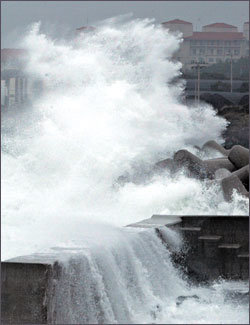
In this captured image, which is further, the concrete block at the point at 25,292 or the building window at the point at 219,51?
the building window at the point at 219,51

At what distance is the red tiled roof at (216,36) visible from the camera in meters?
8.75

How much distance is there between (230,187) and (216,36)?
1.53 m

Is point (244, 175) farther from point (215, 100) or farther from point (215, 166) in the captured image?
point (215, 100)

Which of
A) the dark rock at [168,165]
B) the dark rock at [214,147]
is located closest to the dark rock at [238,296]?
the dark rock at [168,165]

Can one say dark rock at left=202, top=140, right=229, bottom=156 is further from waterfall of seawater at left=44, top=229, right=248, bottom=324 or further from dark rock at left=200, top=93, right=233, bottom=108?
waterfall of seawater at left=44, top=229, right=248, bottom=324

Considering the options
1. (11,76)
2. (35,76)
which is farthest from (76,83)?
(11,76)

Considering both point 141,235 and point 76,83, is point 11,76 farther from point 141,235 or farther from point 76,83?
point 76,83

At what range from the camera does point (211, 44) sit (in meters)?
8.70

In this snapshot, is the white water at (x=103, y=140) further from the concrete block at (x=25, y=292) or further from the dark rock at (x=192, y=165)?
the concrete block at (x=25, y=292)

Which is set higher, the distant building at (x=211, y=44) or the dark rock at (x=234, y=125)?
Answer: the distant building at (x=211, y=44)

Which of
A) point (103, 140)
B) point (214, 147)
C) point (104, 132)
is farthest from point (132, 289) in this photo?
point (214, 147)

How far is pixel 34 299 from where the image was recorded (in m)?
4.42

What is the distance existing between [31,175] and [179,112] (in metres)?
2.85

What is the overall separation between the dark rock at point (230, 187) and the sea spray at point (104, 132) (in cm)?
7
